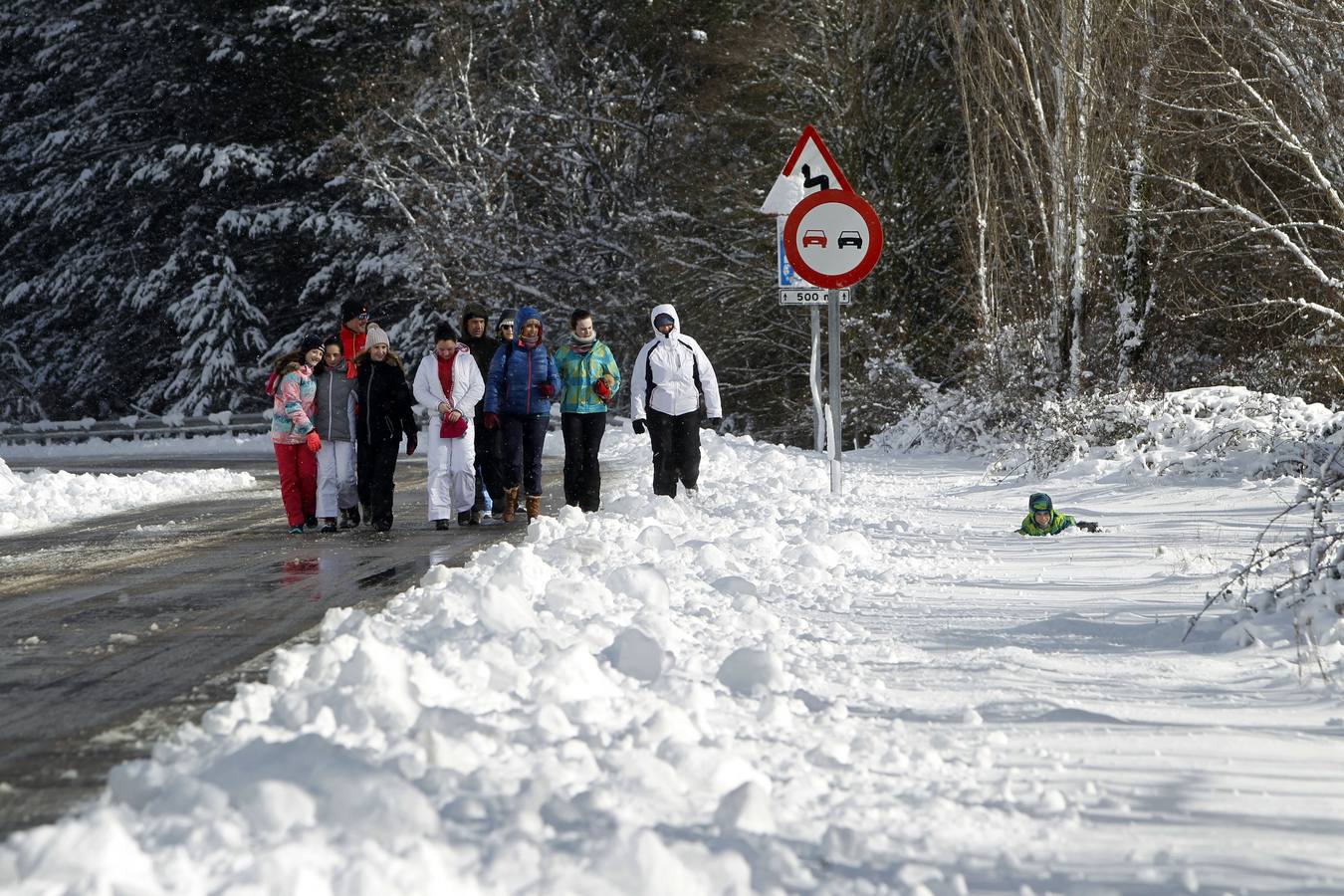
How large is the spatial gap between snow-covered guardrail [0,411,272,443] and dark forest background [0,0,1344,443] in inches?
147

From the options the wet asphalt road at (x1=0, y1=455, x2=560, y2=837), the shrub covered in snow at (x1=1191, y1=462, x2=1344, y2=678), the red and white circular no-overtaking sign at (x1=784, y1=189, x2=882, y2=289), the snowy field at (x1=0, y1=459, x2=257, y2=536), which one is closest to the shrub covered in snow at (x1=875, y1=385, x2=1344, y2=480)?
the red and white circular no-overtaking sign at (x1=784, y1=189, x2=882, y2=289)

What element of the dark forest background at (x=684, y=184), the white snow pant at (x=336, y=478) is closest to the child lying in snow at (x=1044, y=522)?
the dark forest background at (x=684, y=184)

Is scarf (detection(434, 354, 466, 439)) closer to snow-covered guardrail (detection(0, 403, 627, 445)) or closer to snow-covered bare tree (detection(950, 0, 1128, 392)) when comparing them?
snow-covered bare tree (detection(950, 0, 1128, 392))

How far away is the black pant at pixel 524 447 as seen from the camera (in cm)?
1382

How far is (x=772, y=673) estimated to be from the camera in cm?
545

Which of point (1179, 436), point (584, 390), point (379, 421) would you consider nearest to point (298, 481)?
point (379, 421)

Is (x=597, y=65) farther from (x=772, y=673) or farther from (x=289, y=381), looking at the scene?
(x=772, y=673)

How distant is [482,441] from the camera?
563 inches

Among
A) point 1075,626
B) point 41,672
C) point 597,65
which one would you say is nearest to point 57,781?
point 41,672

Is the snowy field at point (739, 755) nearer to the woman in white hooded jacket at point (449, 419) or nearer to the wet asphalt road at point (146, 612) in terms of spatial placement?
the wet asphalt road at point (146, 612)

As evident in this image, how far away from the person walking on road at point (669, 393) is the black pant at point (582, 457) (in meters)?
0.37

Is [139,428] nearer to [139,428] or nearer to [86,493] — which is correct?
[139,428]

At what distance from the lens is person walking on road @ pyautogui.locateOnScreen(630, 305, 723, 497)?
531 inches

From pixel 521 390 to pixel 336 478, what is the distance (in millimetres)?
1752
